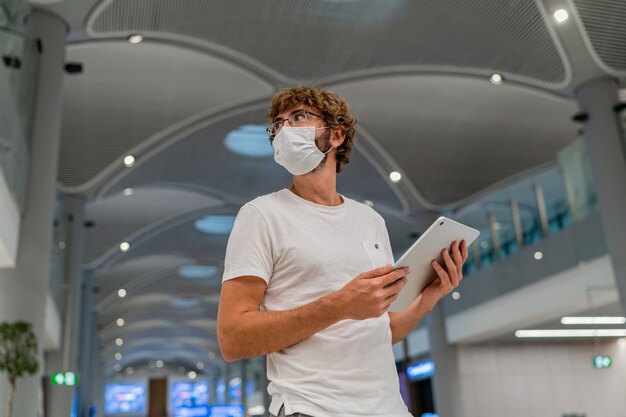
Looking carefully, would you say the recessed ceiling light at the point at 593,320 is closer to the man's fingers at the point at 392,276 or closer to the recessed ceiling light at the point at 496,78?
the recessed ceiling light at the point at 496,78

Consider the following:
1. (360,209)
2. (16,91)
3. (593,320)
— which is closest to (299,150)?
(360,209)

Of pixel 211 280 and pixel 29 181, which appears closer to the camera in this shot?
pixel 29 181

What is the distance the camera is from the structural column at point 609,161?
11047mm

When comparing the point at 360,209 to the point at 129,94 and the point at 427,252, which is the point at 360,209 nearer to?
the point at 427,252

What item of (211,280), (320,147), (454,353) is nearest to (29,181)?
(320,147)

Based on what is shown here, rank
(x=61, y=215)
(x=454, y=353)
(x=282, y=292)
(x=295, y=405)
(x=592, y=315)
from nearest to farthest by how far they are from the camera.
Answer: (x=295, y=405) < (x=282, y=292) < (x=592, y=315) < (x=61, y=215) < (x=454, y=353)

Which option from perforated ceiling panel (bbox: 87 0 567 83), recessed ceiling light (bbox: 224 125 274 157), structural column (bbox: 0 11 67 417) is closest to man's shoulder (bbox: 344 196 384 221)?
structural column (bbox: 0 11 67 417)

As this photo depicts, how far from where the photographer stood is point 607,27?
427 inches

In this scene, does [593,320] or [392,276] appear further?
[593,320]

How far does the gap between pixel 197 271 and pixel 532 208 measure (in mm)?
18702

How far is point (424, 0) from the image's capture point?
11.0 m

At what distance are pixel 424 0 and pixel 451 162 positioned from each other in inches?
286

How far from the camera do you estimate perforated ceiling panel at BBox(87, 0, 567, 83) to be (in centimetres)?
1095

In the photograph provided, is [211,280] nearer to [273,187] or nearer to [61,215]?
[273,187]
